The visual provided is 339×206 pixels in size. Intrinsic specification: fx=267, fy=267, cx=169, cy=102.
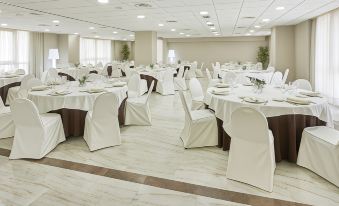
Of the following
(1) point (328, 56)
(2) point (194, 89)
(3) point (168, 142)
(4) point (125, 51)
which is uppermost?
(4) point (125, 51)

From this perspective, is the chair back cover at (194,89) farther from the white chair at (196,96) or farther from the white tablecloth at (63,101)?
the white tablecloth at (63,101)

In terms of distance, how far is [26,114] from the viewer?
363cm

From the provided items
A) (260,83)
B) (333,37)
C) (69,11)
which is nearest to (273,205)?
(260,83)

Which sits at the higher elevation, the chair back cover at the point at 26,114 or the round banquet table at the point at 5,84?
the round banquet table at the point at 5,84

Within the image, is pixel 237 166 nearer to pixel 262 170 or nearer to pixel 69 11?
pixel 262 170

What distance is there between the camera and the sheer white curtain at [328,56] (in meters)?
8.22

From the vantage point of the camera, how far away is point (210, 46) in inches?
811

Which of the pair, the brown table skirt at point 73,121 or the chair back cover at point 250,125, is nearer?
the chair back cover at point 250,125

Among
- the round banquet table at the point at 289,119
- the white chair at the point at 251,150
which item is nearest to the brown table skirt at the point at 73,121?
the round banquet table at the point at 289,119

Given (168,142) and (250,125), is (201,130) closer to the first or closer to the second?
(168,142)

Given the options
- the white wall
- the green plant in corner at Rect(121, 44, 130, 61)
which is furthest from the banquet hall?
the green plant in corner at Rect(121, 44, 130, 61)

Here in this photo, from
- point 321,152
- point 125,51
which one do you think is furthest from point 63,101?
point 125,51

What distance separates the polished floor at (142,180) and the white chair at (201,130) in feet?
0.36

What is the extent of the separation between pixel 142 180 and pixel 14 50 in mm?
13326
